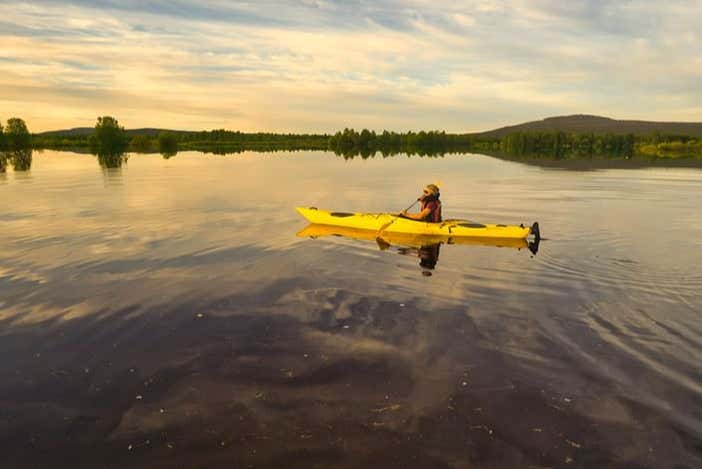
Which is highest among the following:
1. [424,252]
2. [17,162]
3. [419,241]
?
[17,162]

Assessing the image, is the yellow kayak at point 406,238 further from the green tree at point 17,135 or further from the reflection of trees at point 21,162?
the green tree at point 17,135

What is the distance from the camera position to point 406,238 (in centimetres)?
1758

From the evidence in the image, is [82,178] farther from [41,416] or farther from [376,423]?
[376,423]

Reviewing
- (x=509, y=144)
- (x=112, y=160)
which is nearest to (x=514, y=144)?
(x=509, y=144)

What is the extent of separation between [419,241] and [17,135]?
117 metres

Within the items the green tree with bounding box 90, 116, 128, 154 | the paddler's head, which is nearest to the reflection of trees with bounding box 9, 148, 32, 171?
the green tree with bounding box 90, 116, 128, 154

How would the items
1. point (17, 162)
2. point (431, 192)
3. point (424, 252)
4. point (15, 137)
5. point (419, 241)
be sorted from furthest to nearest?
point (15, 137) < point (17, 162) < point (419, 241) < point (431, 192) < point (424, 252)

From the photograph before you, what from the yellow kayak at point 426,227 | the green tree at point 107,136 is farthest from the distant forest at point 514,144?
the yellow kayak at point 426,227

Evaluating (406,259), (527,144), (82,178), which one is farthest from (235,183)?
(527,144)

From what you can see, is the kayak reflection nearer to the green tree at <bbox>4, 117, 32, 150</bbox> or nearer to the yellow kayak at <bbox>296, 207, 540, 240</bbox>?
the yellow kayak at <bbox>296, 207, 540, 240</bbox>

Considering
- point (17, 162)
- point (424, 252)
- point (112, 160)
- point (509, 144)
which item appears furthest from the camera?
point (509, 144)

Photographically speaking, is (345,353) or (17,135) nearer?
(345,353)

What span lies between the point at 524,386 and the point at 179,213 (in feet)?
64.2

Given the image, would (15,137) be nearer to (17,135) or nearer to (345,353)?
(17,135)
